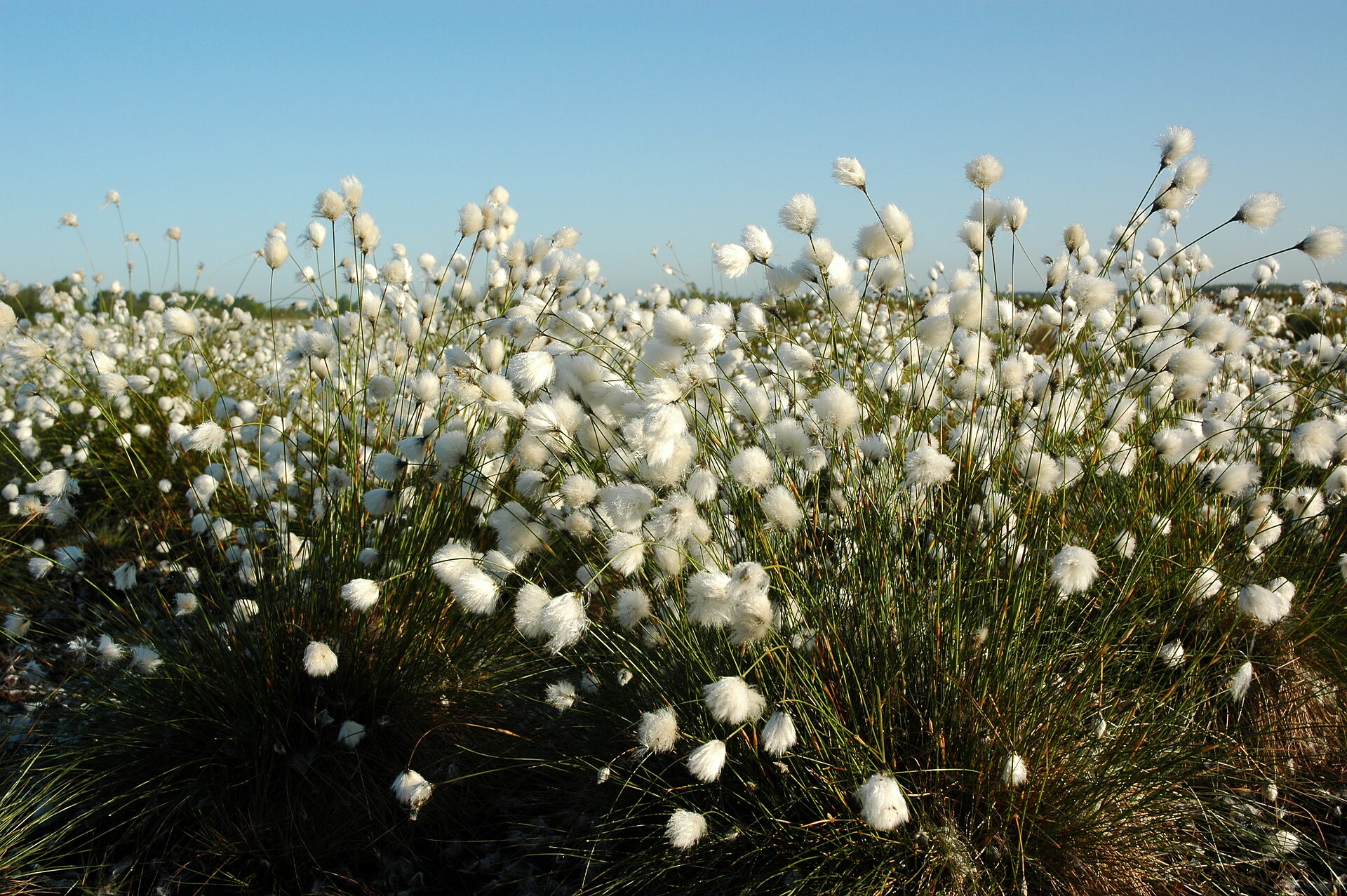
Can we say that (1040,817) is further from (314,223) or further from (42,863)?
(314,223)

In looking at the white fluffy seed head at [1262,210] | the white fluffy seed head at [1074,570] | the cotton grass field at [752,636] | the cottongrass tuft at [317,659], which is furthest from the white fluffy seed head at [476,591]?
the white fluffy seed head at [1262,210]

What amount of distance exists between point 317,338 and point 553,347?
0.92m

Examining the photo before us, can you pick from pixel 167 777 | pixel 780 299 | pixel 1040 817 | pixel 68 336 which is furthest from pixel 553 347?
pixel 68 336

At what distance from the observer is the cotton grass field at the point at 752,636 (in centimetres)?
195

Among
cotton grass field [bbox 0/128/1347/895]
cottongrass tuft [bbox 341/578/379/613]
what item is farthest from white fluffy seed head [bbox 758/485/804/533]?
cottongrass tuft [bbox 341/578/379/613]

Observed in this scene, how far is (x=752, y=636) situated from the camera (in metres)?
1.68

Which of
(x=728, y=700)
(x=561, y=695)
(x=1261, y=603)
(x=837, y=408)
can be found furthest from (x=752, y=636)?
(x=1261, y=603)

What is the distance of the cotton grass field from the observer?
195 cm

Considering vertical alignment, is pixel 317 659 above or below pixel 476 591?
below

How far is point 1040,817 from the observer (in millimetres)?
1957

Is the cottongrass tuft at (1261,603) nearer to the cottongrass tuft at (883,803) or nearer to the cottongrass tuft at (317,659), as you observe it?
the cottongrass tuft at (883,803)

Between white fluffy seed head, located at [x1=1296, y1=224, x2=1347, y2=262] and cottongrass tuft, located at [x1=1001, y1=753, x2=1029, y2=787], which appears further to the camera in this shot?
white fluffy seed head, located at [x1=1296, y1=224, x2=1347, y2=262]

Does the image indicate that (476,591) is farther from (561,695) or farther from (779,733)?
(779,733)

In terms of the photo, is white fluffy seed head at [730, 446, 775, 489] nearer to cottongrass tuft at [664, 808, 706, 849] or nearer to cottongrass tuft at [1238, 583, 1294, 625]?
cottongrass tuft at [664, 808, 706, 849]
